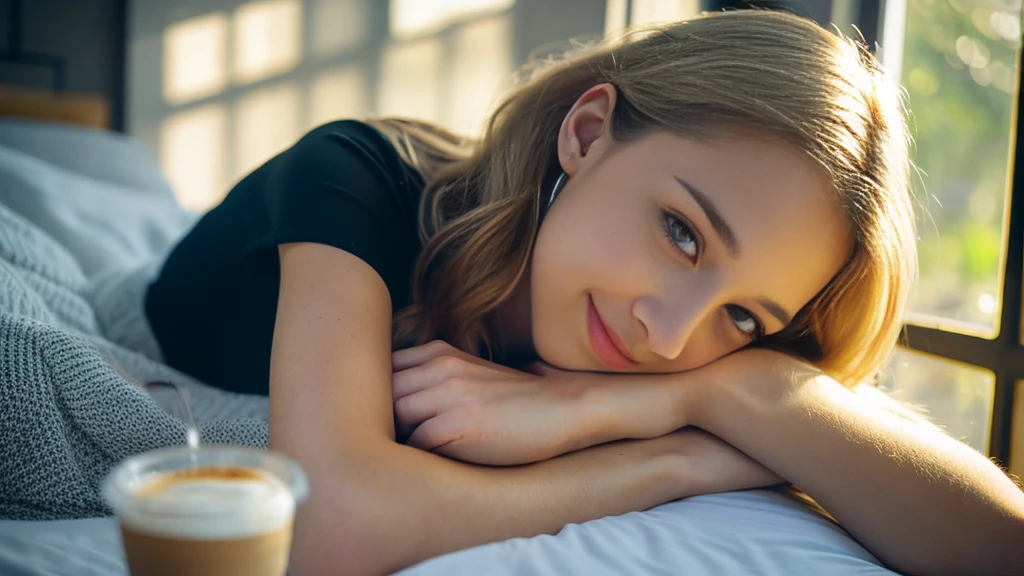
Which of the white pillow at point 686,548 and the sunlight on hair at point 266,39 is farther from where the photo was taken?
the sunlight on hair at point 266,39

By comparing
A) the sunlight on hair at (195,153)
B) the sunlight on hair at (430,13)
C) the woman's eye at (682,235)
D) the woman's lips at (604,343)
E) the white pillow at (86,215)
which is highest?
the sunlight on hair at (430,13)

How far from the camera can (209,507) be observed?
43cm

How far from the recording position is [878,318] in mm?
1058

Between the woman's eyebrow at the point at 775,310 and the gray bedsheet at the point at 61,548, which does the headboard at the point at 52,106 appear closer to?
the gray bedsheet at the point at 61,548

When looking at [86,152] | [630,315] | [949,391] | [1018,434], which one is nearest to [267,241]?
[630,315]

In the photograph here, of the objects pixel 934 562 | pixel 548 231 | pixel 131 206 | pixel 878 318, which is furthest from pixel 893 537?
pixel 131 206

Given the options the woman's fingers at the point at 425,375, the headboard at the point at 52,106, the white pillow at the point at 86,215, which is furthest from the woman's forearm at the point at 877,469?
the headboard at the point at 52,106

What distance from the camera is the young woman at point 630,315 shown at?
30.3 inches

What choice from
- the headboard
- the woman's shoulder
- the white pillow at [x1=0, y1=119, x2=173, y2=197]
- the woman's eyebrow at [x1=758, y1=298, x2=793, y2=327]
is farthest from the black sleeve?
the headboard

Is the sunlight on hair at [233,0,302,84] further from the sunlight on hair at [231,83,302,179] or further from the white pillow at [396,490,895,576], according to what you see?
the white pillow at [396,490,895,576]

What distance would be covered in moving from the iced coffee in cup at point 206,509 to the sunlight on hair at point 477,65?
3.52 m

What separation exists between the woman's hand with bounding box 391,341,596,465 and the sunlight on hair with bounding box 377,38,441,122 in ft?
10.00

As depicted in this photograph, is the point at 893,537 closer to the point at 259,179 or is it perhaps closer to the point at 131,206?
the point at 259,179

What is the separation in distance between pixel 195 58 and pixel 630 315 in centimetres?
315
